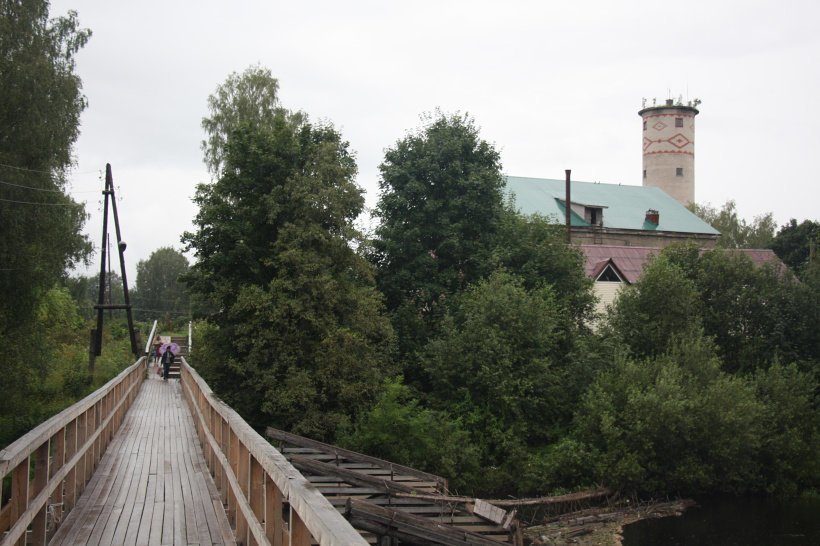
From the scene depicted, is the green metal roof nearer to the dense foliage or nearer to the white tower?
the white tower

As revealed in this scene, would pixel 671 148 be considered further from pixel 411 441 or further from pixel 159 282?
pixel 159 282

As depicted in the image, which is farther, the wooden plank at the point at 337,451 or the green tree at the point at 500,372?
the green tree at the point at 500,372

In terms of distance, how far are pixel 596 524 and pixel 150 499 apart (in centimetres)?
1783

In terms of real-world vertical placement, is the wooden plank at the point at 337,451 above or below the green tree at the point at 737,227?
below

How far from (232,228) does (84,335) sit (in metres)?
23.7

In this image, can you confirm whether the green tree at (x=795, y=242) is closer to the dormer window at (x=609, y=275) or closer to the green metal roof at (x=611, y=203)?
the green metal roof at (x=611, y=203)

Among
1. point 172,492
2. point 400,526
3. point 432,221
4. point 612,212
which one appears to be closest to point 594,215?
point 612,212

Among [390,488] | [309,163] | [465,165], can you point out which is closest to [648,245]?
[465,165]

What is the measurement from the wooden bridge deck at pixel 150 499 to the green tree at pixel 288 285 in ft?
30.1

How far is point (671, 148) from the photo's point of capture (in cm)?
6481

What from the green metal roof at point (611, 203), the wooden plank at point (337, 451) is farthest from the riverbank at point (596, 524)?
the green metal roof at point (611, 203)

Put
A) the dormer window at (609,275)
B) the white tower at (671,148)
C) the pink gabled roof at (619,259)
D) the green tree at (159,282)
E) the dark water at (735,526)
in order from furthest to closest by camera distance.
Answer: the green tree at (159,282), the white tower at (671,148), the pink gabled roof at (619,259), the dormer window at (609,275), the dark water at (735,526)

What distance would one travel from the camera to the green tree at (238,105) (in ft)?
119

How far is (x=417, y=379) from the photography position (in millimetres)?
31031
